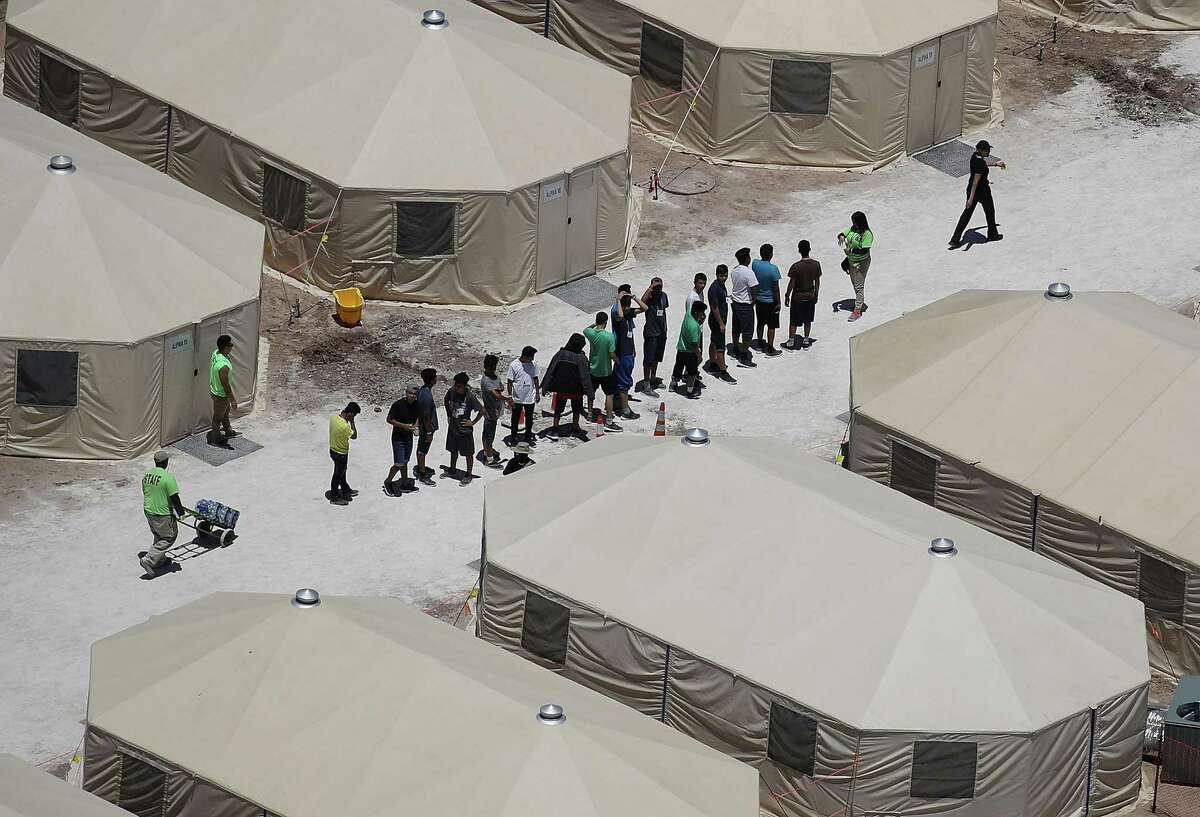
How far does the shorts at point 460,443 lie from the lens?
114 feet

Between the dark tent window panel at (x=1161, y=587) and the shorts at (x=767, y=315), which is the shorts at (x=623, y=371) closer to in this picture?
the shorts at (x=767, y=315)

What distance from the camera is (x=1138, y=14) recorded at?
157ft

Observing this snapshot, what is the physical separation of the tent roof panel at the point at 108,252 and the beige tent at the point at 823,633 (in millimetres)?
6247

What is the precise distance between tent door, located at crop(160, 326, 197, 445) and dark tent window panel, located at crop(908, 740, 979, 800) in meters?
11.8

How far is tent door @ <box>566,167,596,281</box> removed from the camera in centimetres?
3962

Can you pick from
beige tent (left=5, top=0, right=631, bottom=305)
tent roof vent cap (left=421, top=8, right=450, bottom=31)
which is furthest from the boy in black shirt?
tent roof vent cap (left=421, top=8, right=450, bottom=31)

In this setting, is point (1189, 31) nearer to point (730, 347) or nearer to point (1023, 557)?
point (730, 347)

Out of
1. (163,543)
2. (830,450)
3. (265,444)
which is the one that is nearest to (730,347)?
(830,450)

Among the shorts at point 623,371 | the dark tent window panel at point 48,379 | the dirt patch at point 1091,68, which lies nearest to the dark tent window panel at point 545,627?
the shorts at point 623,371

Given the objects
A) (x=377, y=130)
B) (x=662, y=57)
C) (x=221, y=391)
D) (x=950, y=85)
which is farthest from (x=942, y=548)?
(x=662, y=57)

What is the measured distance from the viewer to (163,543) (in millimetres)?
33094

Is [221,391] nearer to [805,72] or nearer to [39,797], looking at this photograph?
[39,797]

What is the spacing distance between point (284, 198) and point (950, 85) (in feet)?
36.2

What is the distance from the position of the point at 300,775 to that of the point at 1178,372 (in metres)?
12.3
